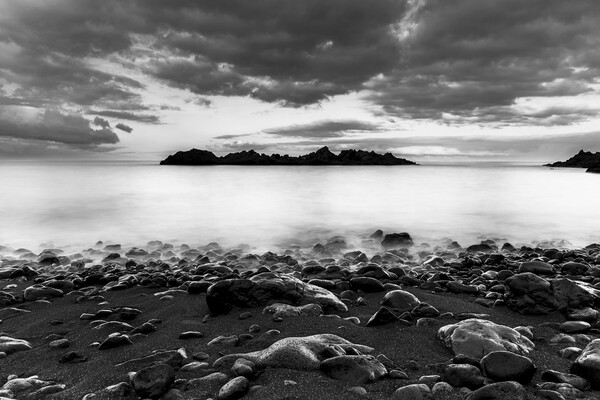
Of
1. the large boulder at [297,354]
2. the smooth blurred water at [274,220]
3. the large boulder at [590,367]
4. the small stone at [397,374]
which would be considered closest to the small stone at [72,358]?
the large boulder at [297,354]

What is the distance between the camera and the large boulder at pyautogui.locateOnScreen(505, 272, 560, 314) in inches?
178

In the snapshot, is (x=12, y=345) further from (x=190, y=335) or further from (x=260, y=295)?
(x=260, y=295)

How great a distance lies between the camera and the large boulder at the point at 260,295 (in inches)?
180

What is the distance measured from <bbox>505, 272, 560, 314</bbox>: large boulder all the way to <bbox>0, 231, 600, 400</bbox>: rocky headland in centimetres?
1

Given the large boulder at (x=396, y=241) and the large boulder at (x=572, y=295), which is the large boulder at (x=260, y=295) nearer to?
the large boulder at (x=572, y=295)

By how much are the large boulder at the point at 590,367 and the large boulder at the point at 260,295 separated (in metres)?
2.28

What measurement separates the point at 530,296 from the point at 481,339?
181 centimetres

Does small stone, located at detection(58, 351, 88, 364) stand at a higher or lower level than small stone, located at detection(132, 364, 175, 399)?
lower

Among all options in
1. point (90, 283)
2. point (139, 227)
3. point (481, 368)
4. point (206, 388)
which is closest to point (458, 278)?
point (481, 368)

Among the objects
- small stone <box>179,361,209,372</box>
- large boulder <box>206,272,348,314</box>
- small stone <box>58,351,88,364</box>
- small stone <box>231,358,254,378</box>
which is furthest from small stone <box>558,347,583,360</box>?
small stone <box>58,351,88,364</box>

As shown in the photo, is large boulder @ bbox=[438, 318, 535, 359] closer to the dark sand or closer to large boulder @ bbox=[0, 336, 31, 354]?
the dark sand

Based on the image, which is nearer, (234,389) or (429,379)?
(234,389)

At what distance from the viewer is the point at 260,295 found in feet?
15.3

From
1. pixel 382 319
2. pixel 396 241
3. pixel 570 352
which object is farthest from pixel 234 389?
pixel 396 241
